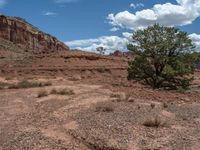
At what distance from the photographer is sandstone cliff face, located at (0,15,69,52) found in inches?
4426

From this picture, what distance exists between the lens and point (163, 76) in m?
28.8

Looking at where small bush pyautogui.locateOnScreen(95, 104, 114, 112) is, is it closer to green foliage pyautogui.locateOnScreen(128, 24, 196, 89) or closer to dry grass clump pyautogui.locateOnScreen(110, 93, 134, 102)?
dry grass clump pyautogui.locateOnScreen(110, 93, 134, 102)

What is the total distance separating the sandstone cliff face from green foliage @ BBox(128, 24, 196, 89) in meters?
84.6

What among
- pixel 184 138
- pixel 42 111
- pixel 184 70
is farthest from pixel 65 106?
pixel 184 70

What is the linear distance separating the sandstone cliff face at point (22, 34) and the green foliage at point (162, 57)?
84618 mm

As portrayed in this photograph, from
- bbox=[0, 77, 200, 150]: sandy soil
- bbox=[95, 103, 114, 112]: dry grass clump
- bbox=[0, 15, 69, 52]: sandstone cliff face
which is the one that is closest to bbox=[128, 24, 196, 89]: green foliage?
bbox=[0, 77, 200, 150]: sandy soil

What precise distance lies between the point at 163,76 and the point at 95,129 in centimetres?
1652

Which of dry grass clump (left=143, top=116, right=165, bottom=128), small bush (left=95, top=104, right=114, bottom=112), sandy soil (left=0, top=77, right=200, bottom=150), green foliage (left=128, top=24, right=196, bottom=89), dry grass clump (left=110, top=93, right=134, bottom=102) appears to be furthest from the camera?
green foliage (left=128, top=24, right=196, bottom=89)

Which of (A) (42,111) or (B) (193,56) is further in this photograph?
(B) (193,56)

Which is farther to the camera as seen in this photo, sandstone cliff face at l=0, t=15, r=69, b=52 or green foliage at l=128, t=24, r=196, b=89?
sandstone cliff face at l=0, t=15, r=69, b=52

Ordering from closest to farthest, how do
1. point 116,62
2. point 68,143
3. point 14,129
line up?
point 68,143 < point 14,129 < point 116,62

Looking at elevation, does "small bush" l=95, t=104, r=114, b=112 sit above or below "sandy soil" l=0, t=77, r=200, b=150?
above

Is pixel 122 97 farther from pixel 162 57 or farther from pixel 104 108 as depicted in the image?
pixel 162 57

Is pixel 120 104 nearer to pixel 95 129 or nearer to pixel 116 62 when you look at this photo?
pixel 95 129
